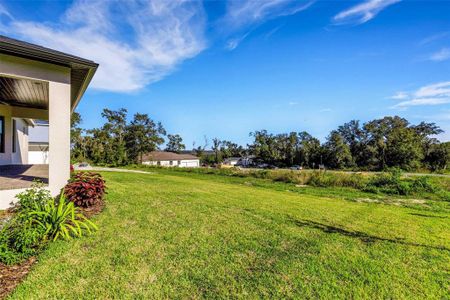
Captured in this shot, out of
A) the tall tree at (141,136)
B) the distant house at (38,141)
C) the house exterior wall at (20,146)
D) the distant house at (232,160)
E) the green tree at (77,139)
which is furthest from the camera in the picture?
the distant house at (232,160)

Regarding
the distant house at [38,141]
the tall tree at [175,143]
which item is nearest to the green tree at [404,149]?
the tall tree at [175,143]

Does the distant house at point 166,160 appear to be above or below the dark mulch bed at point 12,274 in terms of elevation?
above

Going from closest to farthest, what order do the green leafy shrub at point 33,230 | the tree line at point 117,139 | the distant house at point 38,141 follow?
the green leafy shrub at point 33,230
the distant house at point 38,141
the tree line at point 117,139

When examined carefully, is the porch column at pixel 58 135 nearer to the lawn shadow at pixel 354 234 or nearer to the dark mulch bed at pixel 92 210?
the dark mulch bed at pixel 92 210

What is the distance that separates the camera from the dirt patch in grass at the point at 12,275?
239 cm

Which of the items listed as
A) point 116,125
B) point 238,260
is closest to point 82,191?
point 238,260

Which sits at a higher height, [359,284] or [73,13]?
[73,13]

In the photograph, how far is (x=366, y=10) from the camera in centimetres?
866

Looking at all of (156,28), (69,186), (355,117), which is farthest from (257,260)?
(355,117)

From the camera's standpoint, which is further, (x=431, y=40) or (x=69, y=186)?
(x=431, y=40)

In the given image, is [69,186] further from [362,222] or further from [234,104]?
[234,104]

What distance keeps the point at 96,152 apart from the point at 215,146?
3334 centimetres

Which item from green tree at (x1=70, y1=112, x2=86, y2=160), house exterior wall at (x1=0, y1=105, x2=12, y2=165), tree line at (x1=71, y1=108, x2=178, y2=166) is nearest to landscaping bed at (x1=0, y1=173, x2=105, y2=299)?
house exterior wall at (x1=0, y1=105, x2=12, y2=165)

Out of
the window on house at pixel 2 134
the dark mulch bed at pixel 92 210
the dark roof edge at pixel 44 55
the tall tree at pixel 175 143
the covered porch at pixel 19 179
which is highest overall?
the tall tree at pixel 175 143
